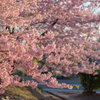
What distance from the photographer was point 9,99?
20.0 feet

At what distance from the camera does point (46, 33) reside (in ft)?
25.2

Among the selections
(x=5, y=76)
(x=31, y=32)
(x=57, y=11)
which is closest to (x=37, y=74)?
(x=5, y=76)

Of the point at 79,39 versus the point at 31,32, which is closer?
the point at 31,32

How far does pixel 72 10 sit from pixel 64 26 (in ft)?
3.94

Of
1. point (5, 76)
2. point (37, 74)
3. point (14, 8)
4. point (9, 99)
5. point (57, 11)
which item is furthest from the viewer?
point (57, 11)

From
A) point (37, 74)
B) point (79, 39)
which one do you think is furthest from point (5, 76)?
point (79, 39)

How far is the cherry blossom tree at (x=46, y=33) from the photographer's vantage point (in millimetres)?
4773

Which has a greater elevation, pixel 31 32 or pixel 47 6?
pixel 47 6

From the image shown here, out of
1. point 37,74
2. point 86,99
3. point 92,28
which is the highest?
point 92,28

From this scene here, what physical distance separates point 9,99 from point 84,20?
5965 mm

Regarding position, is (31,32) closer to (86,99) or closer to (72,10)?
(72,10)

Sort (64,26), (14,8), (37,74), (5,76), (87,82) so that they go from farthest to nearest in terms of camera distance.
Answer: (87,82) → (64,26) → (37,74) → (14,8) → (5,76)

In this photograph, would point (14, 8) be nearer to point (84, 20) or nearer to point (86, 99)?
point (84, 20)

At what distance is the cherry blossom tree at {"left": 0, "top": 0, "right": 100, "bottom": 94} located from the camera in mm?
4773
